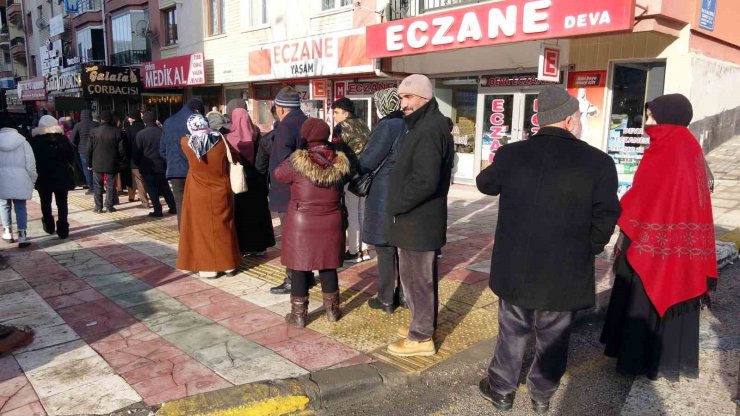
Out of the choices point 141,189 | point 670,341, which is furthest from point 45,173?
point 670,341

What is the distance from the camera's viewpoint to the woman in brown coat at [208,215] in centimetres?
528

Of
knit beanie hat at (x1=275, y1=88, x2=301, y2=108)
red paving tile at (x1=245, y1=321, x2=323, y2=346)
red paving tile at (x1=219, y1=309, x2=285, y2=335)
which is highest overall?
knit beanie hat at (x1=275, y1=88, x2=301, y2=108)

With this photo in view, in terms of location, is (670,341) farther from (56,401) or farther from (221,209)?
(221,209)

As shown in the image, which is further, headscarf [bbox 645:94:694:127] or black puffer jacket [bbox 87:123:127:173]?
black puffer jacket [bbox 87:123:127:173]

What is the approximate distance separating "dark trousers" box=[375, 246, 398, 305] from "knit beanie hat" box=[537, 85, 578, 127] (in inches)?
78.6

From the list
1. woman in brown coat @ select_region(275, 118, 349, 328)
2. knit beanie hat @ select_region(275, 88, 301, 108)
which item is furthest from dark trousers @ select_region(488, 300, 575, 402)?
knit beanie hat @ select_region(275, 88, 301, 108)

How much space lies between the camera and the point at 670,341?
3.34 metres

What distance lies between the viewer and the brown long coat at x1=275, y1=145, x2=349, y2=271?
155 inches

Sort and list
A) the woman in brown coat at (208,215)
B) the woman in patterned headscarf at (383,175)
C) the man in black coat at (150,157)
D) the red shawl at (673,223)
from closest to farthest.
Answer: the red shawl at (673,223) → the woman in patterned headscarf at (383,175) → the woman in brown coat at (208,215) → the man in black coat at (150,157)

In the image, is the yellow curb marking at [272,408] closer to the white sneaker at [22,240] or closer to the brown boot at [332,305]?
the brown boot at [332,305]

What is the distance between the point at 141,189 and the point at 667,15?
937 cm

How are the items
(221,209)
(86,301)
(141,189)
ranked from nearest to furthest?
(86,301) < (221,209) < (141,189)

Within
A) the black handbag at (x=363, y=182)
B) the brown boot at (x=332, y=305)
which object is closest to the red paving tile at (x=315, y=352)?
the brown boot at (x=332, y=305)

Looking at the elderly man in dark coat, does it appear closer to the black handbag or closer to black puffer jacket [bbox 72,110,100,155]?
the black handbag
